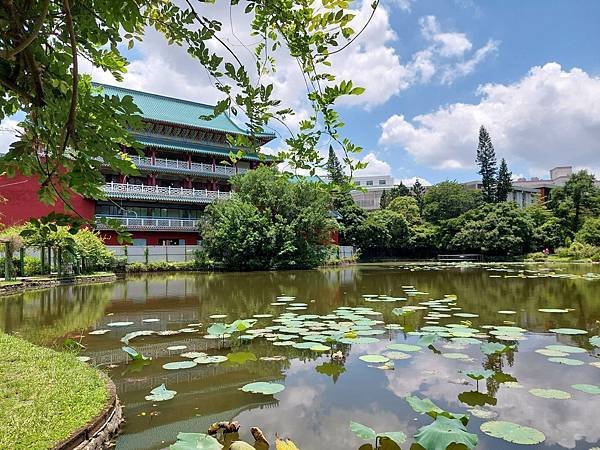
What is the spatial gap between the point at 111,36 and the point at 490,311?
26.5 feet

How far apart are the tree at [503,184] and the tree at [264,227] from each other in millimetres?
22333

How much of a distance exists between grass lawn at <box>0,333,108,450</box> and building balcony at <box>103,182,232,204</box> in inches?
746

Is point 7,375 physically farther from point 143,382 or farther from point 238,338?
point 238,338

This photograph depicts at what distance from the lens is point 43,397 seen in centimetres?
312

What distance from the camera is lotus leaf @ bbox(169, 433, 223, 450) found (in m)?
2.41

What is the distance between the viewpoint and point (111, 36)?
1.66m

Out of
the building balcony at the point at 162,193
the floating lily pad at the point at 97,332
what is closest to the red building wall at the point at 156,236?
the building balcony at the point at 162,193

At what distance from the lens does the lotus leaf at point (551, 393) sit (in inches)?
143

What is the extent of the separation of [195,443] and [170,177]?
24376 mm

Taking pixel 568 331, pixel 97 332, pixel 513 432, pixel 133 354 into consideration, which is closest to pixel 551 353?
pixel 568 331

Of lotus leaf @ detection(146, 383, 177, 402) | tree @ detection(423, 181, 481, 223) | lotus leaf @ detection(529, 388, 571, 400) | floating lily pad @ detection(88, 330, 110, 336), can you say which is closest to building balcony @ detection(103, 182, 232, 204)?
floating lily pad @ detection(88, 330, 110, 336)

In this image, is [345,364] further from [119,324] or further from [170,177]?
[170,177]

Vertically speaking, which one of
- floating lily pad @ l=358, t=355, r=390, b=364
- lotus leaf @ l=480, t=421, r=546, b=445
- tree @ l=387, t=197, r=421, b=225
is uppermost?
tree @ l=387, t=197, r=421, b=225

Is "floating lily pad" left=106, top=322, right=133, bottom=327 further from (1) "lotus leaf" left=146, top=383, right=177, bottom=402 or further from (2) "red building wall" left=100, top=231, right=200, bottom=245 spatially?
(2) "red building wall" left=100, top=231, right=200, bottom=245
